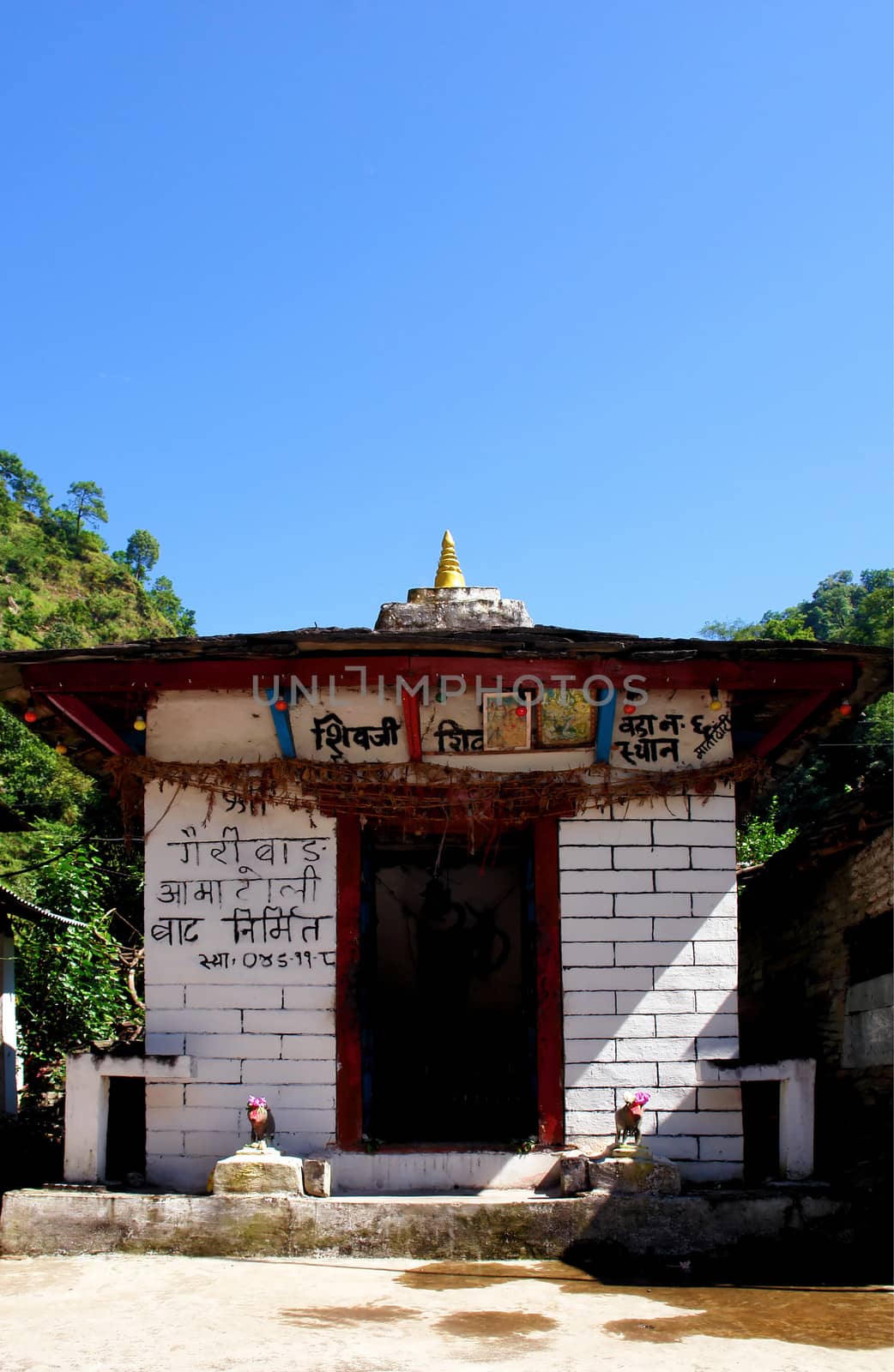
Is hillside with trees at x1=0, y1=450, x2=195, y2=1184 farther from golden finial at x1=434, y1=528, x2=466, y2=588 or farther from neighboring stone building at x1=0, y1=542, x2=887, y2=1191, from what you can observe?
golden finial at x1=434, y1=528, x2=466, y2=588

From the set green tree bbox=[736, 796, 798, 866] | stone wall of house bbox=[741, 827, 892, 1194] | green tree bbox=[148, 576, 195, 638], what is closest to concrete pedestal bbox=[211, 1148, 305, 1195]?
stone wall of house bbox=[741, 827, 892, 1194]

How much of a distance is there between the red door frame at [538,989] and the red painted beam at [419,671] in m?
1.26

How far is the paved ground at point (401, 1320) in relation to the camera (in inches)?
252

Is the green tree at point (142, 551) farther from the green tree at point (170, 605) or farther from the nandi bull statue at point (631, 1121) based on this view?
the nandi bull statue at point (631, 1121)

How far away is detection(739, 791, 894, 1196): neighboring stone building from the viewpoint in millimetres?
9922

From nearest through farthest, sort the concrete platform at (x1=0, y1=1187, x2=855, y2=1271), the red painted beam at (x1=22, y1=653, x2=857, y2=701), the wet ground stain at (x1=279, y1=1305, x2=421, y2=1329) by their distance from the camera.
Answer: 1. the wet ground stain at (x1=279, y1=1305, x2=421, y2=1329)
2. the concrete platform at (x1=0, y1=1187, x2=855, y2=1271)
3. the red painted beam at (x1=22, y1=653, x2=857, y2=701)

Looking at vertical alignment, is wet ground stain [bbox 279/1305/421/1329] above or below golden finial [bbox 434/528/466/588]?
below

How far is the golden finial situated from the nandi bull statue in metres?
5.69

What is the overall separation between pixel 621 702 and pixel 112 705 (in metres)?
4.23

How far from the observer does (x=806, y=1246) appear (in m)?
8.77

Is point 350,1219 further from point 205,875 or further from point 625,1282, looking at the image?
point 205,875

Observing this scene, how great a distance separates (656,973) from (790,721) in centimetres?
231

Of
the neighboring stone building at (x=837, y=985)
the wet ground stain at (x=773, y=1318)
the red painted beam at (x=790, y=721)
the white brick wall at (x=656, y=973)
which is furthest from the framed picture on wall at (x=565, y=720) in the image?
the wet ground stain at (x=773, y=1318)

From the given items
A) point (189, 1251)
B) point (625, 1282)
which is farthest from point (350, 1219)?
point (625, 1282)
